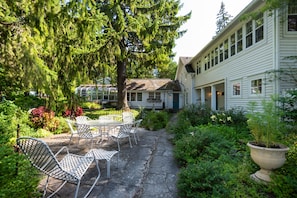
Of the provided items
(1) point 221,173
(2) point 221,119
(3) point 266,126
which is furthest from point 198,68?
(1) point 221,173

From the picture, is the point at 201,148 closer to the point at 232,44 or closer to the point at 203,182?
the point at 203,182

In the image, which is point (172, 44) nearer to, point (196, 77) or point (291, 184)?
point (196, 77)

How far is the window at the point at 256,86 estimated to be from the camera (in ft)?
26.7

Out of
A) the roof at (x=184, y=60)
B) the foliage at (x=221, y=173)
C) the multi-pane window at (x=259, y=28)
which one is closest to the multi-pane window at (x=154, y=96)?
the roof at (x=184, y=60)

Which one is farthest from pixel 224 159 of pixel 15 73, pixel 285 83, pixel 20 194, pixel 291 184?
pixel 15 73

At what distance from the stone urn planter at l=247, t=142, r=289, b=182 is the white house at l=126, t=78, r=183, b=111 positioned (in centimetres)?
2035

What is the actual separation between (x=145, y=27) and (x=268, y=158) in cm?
1095

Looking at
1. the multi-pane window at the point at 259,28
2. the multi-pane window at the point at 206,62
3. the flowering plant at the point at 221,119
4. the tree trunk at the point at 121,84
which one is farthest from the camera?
the tree trunk at the point at 121,84

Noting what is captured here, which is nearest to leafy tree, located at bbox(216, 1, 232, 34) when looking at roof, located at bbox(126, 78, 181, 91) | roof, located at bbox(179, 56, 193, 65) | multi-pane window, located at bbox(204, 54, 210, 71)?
roof, located at bbox(126, 78, 181, 91)

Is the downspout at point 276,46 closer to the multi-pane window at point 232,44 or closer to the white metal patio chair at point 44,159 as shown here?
the multi-pane window at point 232,44

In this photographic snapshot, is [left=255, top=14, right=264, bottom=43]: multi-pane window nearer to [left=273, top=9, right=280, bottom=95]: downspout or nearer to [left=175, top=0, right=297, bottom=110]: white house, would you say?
[left=175, top=0, right=297, bottom=110]: white house

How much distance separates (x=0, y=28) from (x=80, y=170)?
176 inches

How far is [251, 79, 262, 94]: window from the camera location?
8.12 meters

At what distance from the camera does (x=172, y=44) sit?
48.9ft
